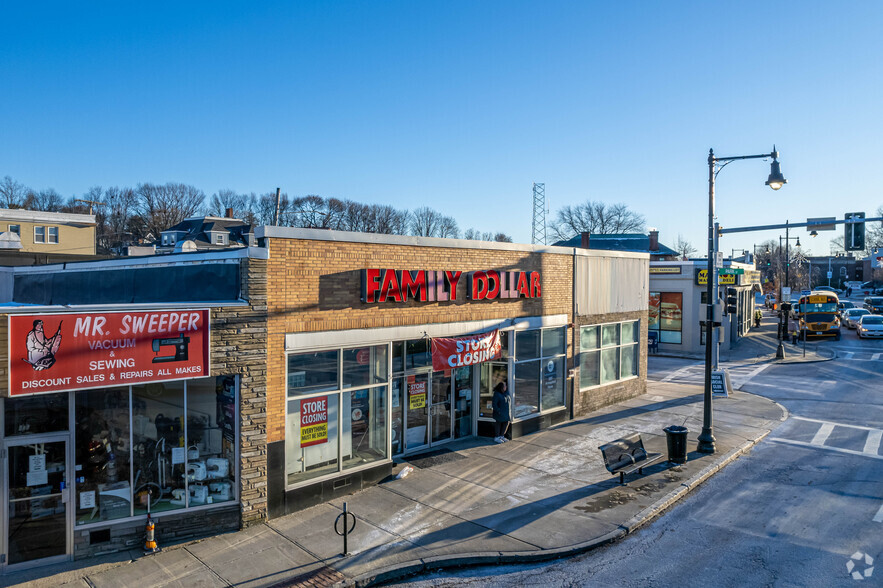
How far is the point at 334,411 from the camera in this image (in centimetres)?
1202

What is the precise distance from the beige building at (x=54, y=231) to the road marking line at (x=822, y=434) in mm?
52435

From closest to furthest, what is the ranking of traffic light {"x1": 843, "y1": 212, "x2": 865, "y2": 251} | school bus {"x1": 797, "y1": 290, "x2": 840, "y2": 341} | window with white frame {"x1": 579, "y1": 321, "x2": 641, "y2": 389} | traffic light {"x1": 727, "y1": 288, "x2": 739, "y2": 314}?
1. traffic light {"x1": 843, "y1": 212, "x2": 865, "y2": 251}
2. window with white frame {"x1": 579, "y1": 321, "x2": 641, "y2": 389}
3. traffic light {"x1": 727, "y1": 288, "x2": 739, "y2": 314}
4. school bus {"x1": 797, "y1": 290, "x2": 840, "y2": 341}

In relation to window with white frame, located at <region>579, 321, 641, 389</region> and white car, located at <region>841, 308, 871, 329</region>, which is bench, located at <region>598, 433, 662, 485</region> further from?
white car, located at <region>841, 308, 871, 329</region>

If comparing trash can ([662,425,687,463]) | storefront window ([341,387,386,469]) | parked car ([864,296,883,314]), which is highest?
parked car ([864,296,883,314])

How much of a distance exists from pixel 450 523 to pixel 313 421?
11.1 ft

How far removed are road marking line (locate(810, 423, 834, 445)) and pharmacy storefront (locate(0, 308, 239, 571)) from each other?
605 inches

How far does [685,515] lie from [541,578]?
3.97m

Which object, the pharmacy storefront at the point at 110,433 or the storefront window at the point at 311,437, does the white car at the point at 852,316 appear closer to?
the storefront window at the point at 311,437

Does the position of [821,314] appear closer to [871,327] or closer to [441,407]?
[871,327]

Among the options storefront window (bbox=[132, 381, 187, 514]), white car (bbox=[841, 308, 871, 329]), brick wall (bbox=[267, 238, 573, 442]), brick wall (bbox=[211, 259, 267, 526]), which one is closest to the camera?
storefront window (bbox=[132, 381, 187, 514])

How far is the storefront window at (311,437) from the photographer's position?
11297 mm

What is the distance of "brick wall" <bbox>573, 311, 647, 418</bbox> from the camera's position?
1859 cm

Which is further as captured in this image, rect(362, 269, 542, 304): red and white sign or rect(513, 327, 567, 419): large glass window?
rect(513, 327, 567, 419): large glass window

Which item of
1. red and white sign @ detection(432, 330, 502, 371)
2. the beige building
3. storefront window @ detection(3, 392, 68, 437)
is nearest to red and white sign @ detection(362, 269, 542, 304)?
red and white sign @ detection(432, 330, 502, 371)
